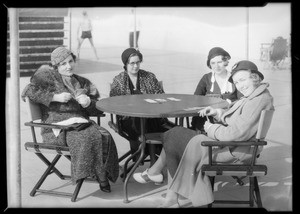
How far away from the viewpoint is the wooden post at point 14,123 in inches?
212

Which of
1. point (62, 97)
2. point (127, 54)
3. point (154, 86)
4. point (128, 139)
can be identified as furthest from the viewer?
point (154, 86)

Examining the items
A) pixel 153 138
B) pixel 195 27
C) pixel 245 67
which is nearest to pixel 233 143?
pixel 245 67

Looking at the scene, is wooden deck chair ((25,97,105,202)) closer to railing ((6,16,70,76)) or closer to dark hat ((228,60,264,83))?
railing ((6,16,70,76))

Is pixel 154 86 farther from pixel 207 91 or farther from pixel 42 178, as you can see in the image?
pixel 42 178

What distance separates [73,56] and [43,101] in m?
0.45

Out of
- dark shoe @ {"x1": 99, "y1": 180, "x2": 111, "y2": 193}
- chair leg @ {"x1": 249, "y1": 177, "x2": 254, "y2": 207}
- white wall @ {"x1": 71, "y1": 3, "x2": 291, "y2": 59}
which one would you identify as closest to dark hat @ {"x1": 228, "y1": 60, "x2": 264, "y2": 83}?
white wall @ {"x1": 71, "y1": 3, "x2": 291, "y2": 59}

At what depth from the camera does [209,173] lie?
18.2ft

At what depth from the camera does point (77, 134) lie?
5980 mm

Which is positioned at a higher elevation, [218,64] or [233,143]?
[218,64]

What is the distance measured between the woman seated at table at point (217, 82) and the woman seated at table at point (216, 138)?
46 cm

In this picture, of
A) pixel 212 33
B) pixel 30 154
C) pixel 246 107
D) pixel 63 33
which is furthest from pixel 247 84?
pixel 30 154

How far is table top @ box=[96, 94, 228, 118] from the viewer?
580 centimetres

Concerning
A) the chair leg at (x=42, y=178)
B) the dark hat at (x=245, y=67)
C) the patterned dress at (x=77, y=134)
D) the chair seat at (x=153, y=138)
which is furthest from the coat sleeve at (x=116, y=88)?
the dark hat at (x=245, y=67)

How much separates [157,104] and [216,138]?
0.76 meters
